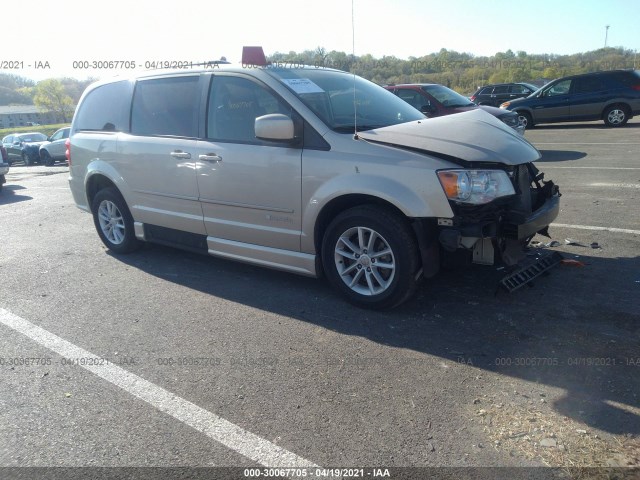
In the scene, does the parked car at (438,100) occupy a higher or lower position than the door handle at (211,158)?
higher

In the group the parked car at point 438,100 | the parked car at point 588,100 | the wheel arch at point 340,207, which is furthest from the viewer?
the parked car at point 588,100

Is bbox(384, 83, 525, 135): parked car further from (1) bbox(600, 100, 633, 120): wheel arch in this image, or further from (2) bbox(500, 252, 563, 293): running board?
(1) bbox(600, 100, 633, 120): wheel arch

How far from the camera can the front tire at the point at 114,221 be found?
6.04 metres

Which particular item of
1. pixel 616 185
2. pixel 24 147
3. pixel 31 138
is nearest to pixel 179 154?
pixel 616 185

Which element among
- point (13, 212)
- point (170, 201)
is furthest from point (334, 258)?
point (13, 212)

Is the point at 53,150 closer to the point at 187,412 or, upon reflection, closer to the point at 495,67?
the point at 187,412

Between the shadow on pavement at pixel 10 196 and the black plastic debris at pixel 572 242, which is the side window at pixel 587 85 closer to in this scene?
the black plastic debris at pixel 572 242

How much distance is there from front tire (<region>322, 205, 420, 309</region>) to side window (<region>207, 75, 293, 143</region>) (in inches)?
45.6

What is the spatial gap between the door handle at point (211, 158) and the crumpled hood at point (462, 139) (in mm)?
1391

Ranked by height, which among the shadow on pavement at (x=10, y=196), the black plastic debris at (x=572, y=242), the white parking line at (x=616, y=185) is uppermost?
the white parking line at (x=616, y=185)

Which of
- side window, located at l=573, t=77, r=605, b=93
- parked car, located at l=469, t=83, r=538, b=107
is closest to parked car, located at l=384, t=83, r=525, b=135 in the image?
side window, located at l=573, t=77, r=605, b=93

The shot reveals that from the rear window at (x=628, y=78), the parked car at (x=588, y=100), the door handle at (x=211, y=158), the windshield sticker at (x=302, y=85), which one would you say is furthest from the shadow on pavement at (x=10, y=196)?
the rear window at (x=628, y=78)

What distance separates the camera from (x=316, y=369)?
3.47m

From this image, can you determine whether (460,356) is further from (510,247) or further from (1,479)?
(1,479)
